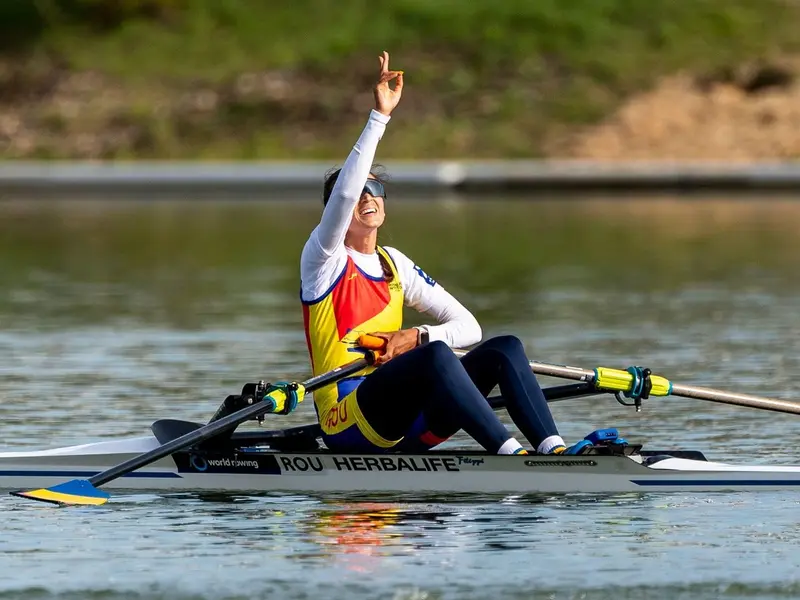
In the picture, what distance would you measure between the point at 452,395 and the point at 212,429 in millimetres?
1126

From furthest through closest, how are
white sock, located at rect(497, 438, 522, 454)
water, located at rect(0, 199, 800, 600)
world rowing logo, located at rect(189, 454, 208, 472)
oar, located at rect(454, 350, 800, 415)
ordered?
world rowing logo, located at rect(189, 454, 208, 472), oar, located at rect(454, 350, 800, 415), white sock, located at rect(497, 438, 522, 454), water, located at rect(0, 199, 800, 600)

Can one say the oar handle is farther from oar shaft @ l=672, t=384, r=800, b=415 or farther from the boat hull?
oar shaft @ l=672, t=384, r=800, b=415

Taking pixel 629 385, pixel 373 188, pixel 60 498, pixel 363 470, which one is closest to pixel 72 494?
pixel 60 498

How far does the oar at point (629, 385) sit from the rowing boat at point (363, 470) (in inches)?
12.3

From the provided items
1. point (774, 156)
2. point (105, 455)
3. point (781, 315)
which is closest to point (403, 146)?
point (774, 156)

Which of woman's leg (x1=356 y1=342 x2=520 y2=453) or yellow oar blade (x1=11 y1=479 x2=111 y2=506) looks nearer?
woman's leg (x1=356 y1=342 x2=520 y2=453)

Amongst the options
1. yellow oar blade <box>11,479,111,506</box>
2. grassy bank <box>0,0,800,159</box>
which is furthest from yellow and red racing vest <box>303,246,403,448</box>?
grassy bank <box>0,0,800,159</box>

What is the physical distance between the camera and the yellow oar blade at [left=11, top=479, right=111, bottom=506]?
9734 millimetres

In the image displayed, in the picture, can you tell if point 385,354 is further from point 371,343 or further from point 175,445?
point 175,445

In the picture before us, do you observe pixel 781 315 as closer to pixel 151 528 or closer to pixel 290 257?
pixel 290 257

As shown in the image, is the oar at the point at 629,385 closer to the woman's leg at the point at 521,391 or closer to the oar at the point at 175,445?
the woman's leg at the point at 521,391

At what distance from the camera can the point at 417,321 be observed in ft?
59.4

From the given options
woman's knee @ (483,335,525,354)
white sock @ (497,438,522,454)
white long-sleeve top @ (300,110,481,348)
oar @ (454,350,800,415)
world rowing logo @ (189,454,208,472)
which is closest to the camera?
white long-sleeve top @ (300,110,481,348)

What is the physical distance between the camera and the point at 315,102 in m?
45.1
